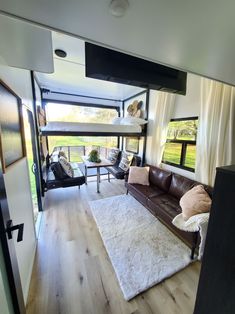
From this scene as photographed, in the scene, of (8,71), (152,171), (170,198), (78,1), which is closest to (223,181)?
(78,1)

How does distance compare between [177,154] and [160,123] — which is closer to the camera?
[177,154]

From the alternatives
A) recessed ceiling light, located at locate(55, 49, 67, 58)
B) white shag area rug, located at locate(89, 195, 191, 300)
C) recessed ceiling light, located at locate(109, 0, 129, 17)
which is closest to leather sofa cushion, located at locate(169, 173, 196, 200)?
white shag area rug, located at locate(89, 195, 191, 300)

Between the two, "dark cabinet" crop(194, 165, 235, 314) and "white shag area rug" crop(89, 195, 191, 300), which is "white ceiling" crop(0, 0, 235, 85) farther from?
"white shag area rug" crop(89, 195, 191, 300)

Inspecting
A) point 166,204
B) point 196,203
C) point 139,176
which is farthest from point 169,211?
point 139,176

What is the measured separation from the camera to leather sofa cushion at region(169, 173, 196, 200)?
8.25 ft

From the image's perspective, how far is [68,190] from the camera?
3.78m

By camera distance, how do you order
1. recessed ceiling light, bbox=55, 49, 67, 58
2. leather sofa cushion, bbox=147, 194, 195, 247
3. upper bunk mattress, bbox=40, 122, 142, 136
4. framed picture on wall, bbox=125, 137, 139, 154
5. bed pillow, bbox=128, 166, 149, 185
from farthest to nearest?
1. framed picture on wall, bbox=125, 137, 139, 154
2. bed pillow, bbox=128, 166, 149, 185
3. upper bunk mattress, bbox=40, 122, 142, 136
4. recessed ceiling light, bbox=55, 49, 67, 58
5. leather sofa cushion, bbox=147, 194, 195, 247

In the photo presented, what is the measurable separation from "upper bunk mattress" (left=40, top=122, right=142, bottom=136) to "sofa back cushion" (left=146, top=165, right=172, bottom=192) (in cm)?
117

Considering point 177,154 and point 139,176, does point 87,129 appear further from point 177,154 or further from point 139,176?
point 177,154

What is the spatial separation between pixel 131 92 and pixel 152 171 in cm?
255

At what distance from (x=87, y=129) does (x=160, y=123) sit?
1.75 metres

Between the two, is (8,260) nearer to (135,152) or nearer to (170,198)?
(170,198)

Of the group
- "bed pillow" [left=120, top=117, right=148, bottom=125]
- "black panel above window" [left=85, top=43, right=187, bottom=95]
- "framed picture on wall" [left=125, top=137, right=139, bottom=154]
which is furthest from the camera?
"framed picture on wall" [left=125, top=137, right=139, bottom=154]

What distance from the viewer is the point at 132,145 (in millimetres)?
4742
